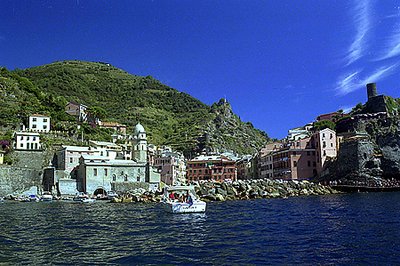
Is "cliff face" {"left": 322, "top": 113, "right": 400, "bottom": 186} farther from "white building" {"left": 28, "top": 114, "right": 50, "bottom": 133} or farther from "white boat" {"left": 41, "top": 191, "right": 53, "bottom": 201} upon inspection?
"white building" {"left": 28, "top": 114, "right": 50, "bottom": 133}

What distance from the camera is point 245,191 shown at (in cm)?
6512

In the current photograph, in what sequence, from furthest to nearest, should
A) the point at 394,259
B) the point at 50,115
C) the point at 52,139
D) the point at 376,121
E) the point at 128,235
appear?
the point at 376,121
the point at 50,115
the point at 52,139
the point at 128,235
the point at 394,259

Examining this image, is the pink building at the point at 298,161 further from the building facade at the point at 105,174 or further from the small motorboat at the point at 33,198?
the small motorboat at the point at 33,198

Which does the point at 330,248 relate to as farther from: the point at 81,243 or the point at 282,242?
the point at 81,243

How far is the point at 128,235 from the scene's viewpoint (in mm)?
23016

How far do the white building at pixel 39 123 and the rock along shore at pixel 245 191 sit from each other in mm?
28685

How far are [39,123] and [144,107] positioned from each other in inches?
3160

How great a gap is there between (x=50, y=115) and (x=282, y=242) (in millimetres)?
82545

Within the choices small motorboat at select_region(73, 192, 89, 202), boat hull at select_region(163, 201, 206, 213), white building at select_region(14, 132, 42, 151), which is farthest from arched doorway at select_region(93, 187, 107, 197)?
boat hull at select_region(163, 201, 206, 213)

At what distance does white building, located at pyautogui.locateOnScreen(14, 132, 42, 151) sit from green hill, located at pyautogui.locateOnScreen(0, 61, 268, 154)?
13.9m

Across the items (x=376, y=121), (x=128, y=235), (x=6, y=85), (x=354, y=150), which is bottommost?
(x=128, y=235)

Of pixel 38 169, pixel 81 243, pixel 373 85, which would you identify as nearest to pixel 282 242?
pixel 81 243

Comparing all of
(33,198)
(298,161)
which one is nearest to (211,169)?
(298,161)

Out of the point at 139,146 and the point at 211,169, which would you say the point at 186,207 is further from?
the point at 211,169
